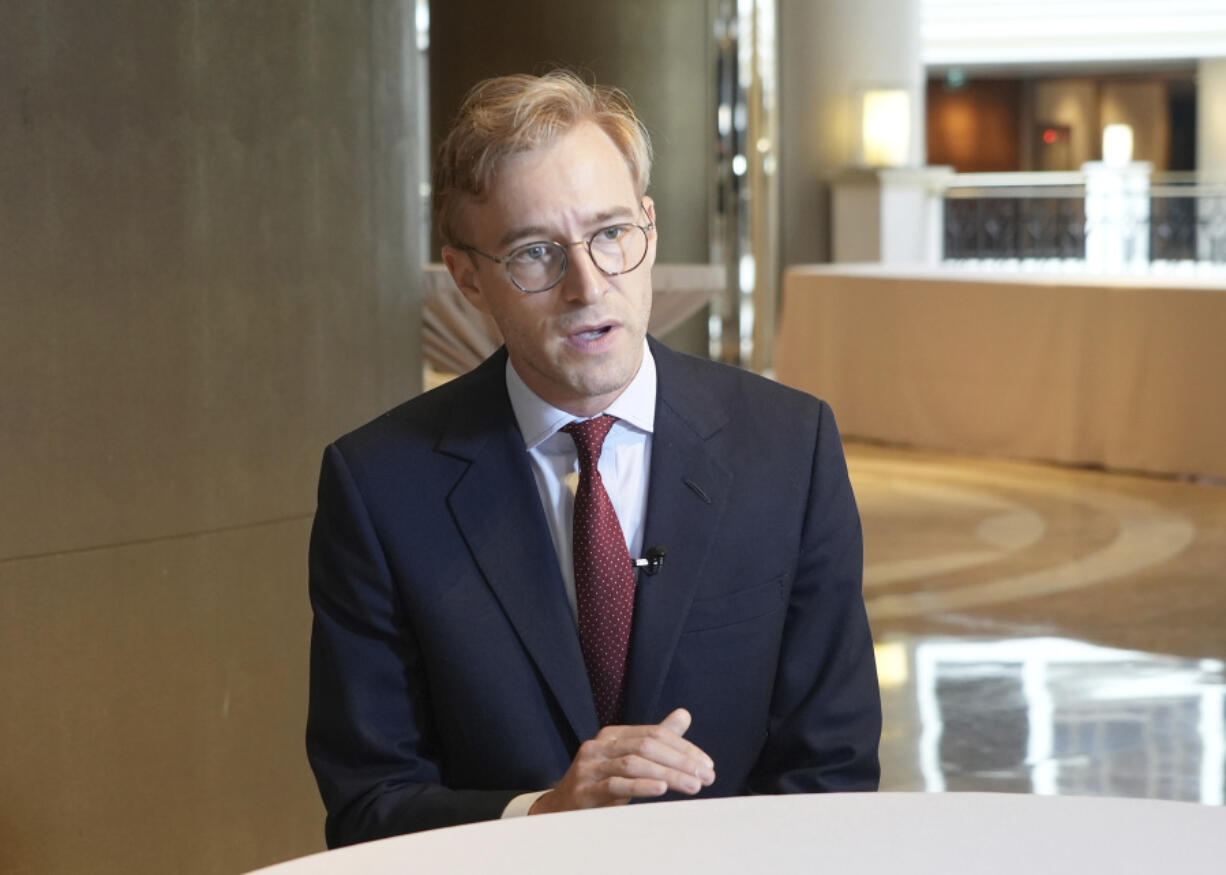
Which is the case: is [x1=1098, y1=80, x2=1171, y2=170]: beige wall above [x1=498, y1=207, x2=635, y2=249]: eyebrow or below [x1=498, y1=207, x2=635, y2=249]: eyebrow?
above

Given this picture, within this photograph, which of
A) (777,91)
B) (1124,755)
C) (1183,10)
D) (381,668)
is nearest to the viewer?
(381,668)

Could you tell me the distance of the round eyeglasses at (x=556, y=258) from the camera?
5.68 ft

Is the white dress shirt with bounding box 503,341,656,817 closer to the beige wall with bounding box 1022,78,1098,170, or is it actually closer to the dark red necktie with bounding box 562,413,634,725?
the dark red necktie with bounding box 562,413,634,725

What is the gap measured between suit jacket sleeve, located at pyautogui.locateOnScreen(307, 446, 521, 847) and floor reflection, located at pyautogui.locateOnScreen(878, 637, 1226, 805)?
7.69 feet

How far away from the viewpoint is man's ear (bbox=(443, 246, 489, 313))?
1.81 meters

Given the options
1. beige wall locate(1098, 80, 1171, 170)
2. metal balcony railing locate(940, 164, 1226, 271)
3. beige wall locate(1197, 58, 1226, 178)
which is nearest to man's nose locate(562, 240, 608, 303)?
metal balcony railing locate(940, 164, 1226, 271)

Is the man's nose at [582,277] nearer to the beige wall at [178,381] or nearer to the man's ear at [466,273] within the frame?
the man's ear at [466,273]

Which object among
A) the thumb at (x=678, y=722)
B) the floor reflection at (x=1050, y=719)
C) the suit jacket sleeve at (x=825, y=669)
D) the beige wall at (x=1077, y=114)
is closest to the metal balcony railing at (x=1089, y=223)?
the beige wall at (x=1077, y=114)

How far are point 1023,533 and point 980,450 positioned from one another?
7.27 feet

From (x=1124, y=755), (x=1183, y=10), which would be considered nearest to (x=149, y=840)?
(x=1124, y=755)

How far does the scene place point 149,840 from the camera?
304 cm

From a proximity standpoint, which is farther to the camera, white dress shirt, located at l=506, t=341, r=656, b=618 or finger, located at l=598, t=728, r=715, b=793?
white dress shirt, located at l=506, t=341, r=656, b=618

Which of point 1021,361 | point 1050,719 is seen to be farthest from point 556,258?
point 1021,361

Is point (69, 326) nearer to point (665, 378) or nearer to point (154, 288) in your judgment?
Answer: point (154, 288)
